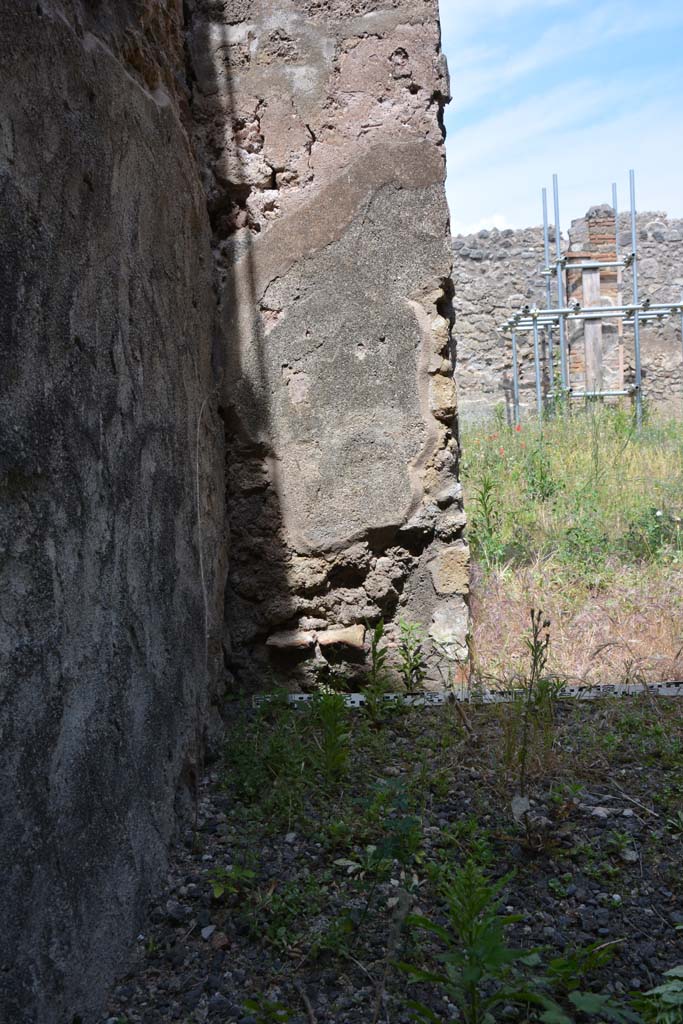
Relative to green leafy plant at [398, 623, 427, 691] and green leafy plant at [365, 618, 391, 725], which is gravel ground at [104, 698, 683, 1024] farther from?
green leafy plant at [398, 623, 427, 691]

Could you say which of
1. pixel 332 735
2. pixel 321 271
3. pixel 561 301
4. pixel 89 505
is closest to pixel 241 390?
pixel 321 271

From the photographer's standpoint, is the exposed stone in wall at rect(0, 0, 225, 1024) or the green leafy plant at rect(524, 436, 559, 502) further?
→ the green leafy plant at rect(524, 436, 559, 502)

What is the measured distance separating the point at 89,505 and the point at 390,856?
105cm

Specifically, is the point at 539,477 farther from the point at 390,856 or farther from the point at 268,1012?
the point at 268,1012

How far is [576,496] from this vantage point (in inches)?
214

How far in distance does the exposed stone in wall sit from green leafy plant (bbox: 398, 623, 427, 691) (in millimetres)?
825

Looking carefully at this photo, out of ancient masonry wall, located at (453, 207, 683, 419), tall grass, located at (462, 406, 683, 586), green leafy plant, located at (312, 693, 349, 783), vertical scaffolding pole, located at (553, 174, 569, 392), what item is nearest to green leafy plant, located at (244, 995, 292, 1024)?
green leafy plant, located at (312, 693, 349, 783)

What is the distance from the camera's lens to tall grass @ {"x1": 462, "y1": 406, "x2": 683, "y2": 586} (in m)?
4.65

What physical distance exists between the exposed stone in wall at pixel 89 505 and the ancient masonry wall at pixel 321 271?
61 cm

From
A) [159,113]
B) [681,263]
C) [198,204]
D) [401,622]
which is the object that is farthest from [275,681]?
[681,263]

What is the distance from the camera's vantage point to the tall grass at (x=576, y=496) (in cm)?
465

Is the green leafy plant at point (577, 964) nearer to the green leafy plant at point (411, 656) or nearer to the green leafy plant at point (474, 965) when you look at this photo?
the green leafy plant at point (474, 965)

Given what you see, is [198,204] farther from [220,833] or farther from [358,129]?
[220,833]

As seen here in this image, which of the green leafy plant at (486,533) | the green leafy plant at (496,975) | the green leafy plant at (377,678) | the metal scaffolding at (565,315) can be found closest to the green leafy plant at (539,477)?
the green leafy plant at (486,533)
